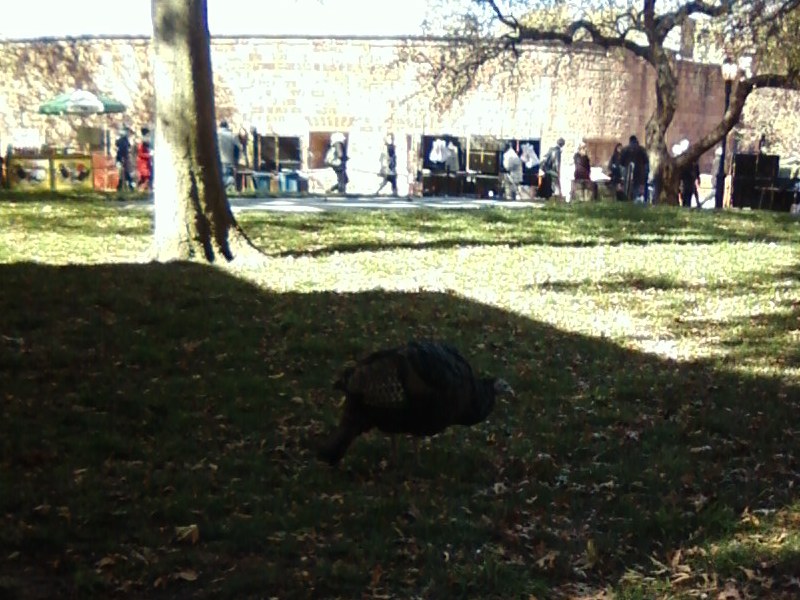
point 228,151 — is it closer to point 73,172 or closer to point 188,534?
point 73,172

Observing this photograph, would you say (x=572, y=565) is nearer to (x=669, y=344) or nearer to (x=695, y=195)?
(x=669, y=344)

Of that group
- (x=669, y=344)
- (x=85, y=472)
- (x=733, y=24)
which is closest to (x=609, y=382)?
(x=669, y=344)

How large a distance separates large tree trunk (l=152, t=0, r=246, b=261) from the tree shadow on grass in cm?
261

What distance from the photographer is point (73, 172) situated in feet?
80.1

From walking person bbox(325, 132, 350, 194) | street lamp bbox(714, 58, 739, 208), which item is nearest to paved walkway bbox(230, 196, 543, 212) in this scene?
walking person bbox(325, 132, 350, 194)

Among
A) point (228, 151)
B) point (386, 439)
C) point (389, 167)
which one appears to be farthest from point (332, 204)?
point (386, 439)

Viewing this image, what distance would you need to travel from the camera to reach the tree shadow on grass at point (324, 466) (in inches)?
172

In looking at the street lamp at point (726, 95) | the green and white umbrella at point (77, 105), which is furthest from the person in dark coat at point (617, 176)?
the green and white umbrella at point (77, 105)

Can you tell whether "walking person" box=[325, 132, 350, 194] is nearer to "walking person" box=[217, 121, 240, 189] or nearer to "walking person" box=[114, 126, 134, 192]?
"walking person" box=[217, 121, 240, 189]

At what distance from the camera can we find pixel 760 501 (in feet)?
17.2

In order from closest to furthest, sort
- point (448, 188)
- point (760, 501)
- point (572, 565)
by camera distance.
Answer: point (572, 565), point (760, 501), point (448, 188)

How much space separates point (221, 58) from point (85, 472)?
30237 mm

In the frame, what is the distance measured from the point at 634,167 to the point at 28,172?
14.7 meters

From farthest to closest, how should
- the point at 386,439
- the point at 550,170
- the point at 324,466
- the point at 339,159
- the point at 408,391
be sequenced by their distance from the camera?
the point at 339,159 → the point at 550,170 → the point at 386,439 → the point at 324,466 → the point at 408,391
